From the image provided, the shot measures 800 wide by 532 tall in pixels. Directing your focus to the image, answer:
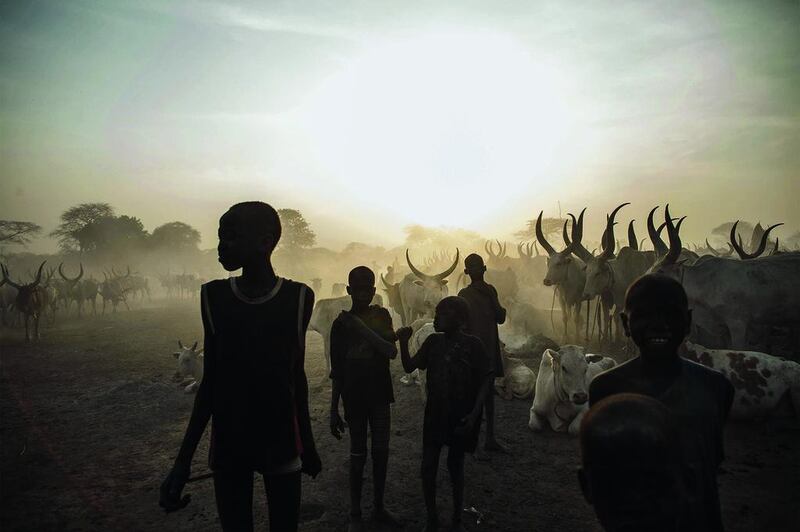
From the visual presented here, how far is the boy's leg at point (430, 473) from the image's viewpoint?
3451 millimetres

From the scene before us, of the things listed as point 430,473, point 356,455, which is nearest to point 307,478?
point 356,455

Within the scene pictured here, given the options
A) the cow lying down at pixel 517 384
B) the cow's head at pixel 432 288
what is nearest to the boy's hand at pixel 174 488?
the cow lying down at pixel 517 384

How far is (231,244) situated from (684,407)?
7.46ft

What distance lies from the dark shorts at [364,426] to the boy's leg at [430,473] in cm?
46

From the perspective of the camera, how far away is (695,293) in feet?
27.5

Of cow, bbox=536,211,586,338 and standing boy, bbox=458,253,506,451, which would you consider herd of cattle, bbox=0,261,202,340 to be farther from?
cow, bbox=536,211,586,338

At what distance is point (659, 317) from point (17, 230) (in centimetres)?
5653

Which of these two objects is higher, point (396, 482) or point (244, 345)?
point (244, 345)

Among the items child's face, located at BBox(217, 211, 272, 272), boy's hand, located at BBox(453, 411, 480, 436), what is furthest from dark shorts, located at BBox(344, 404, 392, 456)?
child's face, located at BBox(217, 211, 272, 272)

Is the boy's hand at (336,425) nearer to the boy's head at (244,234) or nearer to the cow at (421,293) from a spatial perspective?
the boy's head at (244,234)

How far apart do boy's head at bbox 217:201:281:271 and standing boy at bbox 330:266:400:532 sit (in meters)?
1.60

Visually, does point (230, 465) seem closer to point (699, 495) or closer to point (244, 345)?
point (244, 345)

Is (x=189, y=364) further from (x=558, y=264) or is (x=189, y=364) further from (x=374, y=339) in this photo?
(x=558, y=264)

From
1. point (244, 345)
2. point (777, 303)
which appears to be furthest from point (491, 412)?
point (777, 303)
